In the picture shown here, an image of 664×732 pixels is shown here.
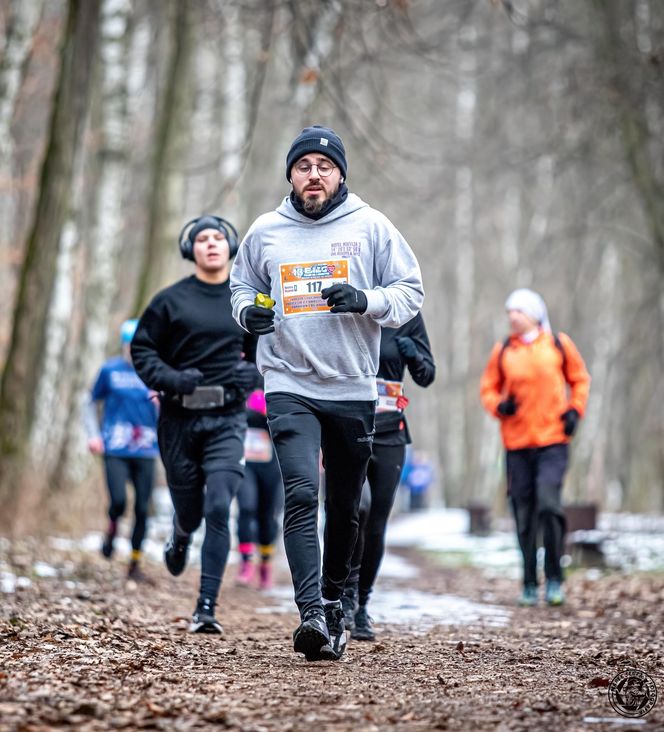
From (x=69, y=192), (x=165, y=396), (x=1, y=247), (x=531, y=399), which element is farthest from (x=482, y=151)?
(x=165, y=396)

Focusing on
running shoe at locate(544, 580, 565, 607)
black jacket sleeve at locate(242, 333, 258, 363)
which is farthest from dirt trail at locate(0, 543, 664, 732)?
black jacket sleeve at locate(242, 333, 258, 363)

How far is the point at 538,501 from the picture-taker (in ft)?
32.1

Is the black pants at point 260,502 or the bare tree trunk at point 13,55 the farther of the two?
the bare tree trunk at point 13,55

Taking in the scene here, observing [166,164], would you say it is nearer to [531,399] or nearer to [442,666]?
[531,399]

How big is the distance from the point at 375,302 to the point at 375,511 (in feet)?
6.23

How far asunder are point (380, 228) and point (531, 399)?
4226 millimetres

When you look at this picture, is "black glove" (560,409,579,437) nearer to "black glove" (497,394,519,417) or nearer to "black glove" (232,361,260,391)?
"black glove" (497,394,519,417)

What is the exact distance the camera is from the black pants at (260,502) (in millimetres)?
10969

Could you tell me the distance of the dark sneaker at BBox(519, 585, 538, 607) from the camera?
32.2ft

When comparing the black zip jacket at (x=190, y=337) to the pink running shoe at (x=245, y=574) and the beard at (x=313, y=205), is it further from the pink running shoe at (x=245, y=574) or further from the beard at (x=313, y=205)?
the pink running shoe at (x=245, y=574)

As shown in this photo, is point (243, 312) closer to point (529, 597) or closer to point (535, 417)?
point (535, 417)

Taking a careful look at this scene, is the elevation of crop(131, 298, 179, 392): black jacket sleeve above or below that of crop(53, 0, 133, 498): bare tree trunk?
below

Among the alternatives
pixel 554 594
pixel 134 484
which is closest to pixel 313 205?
pixel 554 594

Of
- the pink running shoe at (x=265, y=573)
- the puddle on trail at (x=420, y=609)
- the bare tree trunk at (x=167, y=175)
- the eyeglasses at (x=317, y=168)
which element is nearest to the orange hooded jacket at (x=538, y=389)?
the puddle on trail at (x=420, y=609)
